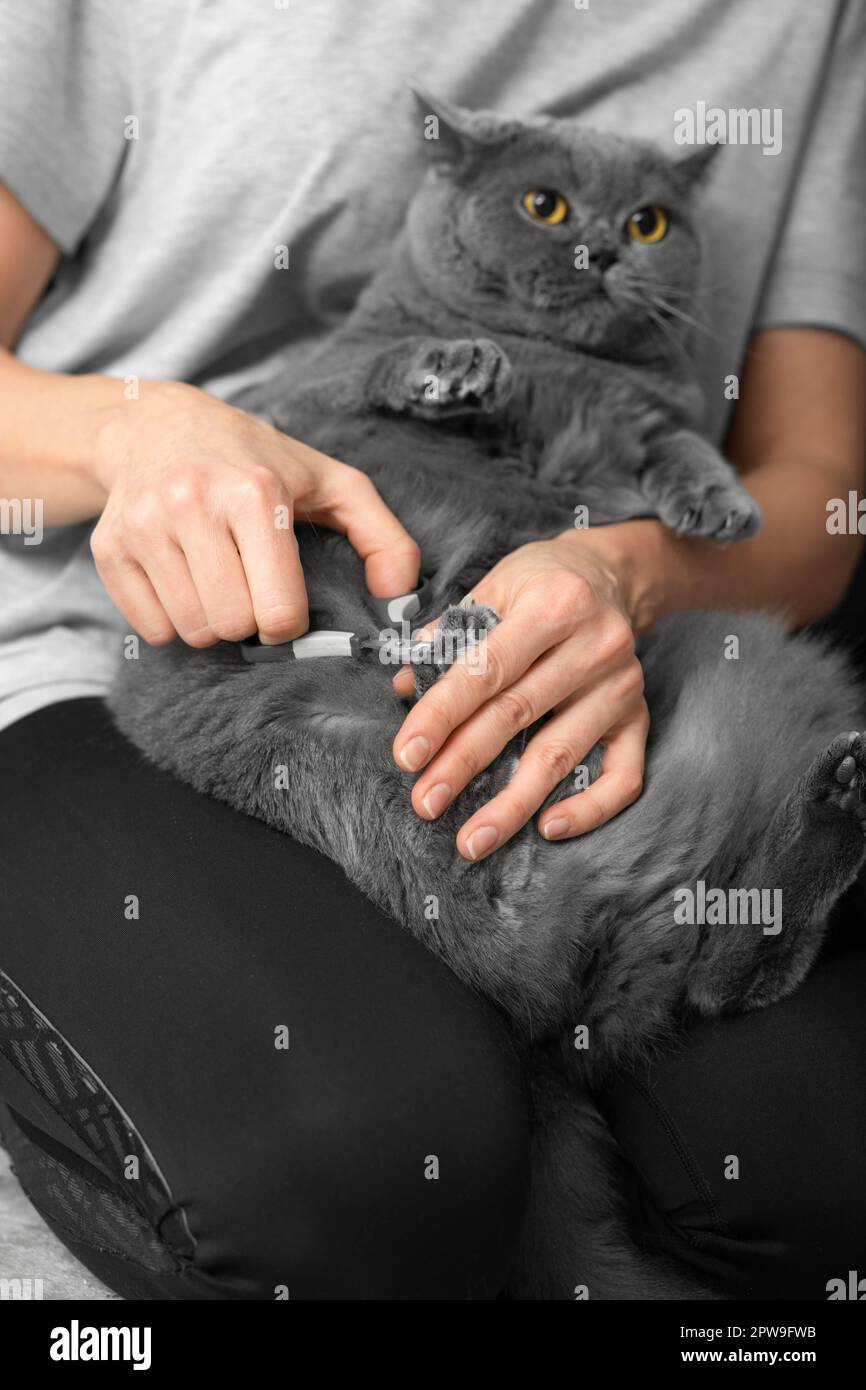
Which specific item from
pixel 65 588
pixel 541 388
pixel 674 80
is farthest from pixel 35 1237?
pixel 674 80

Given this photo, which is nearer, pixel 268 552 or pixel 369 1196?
pixel 369 1196

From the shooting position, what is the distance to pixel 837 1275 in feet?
3.18

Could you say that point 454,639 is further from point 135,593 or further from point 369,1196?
point 369,1196

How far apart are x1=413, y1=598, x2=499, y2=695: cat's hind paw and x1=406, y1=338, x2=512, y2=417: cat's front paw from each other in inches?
11.9

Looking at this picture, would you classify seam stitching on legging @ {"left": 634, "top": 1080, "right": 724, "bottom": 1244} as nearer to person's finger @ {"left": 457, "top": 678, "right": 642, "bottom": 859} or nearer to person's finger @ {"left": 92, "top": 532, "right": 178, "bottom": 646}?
person's finger @ {"left": 457, "top": 678, "right": 642, "bottom": 859}

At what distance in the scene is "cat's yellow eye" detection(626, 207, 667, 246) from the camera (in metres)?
1.51

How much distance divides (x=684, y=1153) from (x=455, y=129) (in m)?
1.16

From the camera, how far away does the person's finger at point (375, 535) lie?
1154mm

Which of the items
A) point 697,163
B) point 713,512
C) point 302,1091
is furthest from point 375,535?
point 697,163

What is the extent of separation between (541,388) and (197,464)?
1.69 ft

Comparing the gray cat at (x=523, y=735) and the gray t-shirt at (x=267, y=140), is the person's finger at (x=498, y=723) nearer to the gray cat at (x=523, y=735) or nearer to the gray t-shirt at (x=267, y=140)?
the gray cat at (x=523, y=735)

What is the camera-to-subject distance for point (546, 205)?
1469mm

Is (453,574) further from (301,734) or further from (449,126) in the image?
(449,126)

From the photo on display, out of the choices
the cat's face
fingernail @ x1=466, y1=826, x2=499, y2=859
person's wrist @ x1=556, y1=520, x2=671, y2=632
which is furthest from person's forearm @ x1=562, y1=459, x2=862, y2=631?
fingernail @ x1=466, y1=826, x2=499, y2=859
